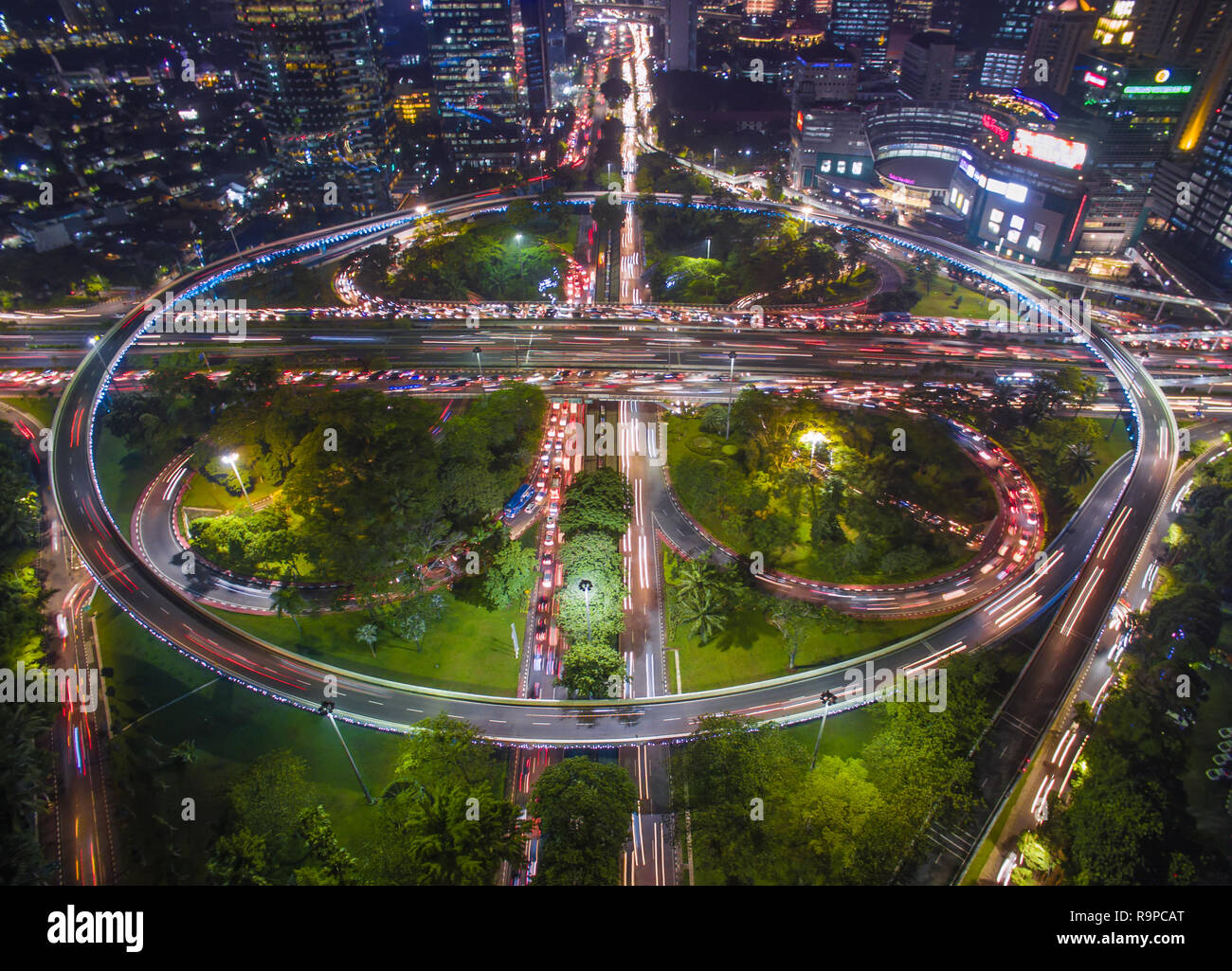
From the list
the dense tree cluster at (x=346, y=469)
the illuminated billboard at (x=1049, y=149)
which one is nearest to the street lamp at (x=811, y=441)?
the dense tree cluster at (x=346, y=469)

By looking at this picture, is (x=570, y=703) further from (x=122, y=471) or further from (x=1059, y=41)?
(x=1059, y=41)

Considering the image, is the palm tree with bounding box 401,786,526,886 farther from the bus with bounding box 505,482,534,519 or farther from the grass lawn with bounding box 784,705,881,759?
the bus with bounding box 505,482,534,519

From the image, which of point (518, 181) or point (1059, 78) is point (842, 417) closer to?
point (518, 181)

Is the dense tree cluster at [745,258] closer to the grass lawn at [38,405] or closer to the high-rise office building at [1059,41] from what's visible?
the grass lawn at [38,405]

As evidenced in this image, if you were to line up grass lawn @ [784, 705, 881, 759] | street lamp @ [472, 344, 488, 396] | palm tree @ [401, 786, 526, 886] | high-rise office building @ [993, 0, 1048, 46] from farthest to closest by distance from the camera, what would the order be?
high-rise office building @ [993, 0, 1048, 46]
street lamp @ [472, 344, 488, 396]
grass lawn @ [784, 705, 881, 759]
palm tree @ [401, 786, 526, 886]

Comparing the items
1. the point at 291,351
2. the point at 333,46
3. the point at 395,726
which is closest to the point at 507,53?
the point at 333,46

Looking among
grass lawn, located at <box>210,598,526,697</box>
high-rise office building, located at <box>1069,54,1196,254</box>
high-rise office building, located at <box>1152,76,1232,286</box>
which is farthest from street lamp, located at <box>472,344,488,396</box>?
high-rise office building, located at <box>1152,76,1232,286</box>

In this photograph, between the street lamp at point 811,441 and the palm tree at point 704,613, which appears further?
the street lamp at point 811,441
